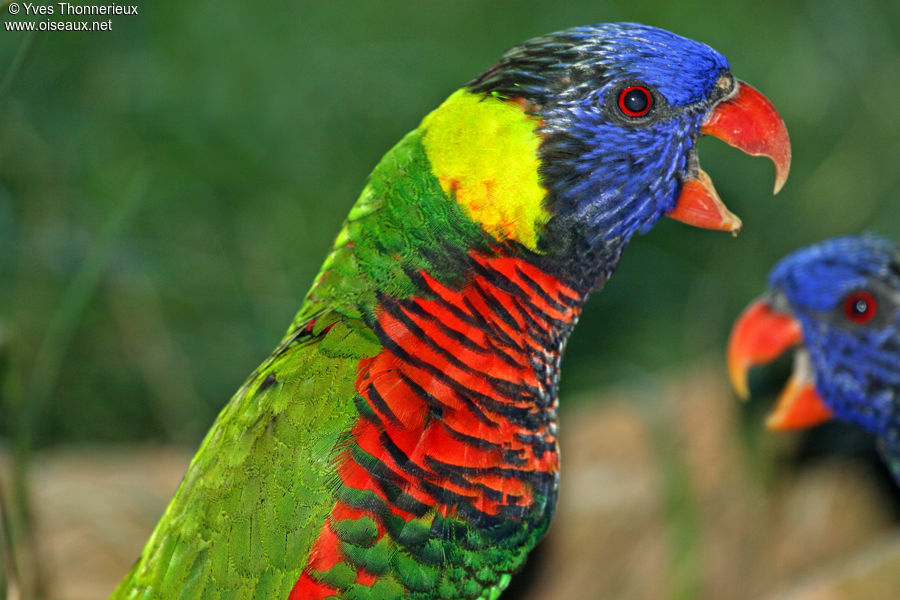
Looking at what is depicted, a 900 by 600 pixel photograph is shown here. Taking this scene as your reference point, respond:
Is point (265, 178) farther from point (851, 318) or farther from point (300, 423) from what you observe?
point (300, 423)

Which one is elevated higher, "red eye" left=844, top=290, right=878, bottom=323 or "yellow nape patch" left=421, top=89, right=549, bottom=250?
"yellow nape patch" left=421, top=89, right=549, bottom=250

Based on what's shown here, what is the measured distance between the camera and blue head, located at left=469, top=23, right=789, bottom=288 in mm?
1264

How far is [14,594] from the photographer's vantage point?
132 cm

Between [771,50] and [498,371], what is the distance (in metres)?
4.19

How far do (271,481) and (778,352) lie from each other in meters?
1.68

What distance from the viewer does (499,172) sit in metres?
1.25

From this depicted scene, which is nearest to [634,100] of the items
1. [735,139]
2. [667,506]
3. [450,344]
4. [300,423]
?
[735,139]

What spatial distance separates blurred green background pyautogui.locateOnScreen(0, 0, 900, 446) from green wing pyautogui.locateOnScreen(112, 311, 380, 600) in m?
1.96

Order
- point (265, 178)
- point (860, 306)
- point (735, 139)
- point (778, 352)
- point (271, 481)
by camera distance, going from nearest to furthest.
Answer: point (271, 481)
point (735, 139)
point (860, 306)
point (778, 352)
point (265, 178)

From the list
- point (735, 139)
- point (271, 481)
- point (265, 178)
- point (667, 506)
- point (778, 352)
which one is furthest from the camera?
point (265, 178)

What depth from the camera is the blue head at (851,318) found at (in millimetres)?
2209

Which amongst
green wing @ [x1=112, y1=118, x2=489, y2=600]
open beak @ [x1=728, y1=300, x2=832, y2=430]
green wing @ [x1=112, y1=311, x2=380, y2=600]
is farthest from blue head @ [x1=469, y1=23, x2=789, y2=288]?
open beak @ [x1=728, y1=300, x2=832, y2=430]

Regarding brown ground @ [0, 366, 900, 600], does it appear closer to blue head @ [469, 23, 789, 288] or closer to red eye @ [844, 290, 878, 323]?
red eye @ [844, 290, 878, 323]

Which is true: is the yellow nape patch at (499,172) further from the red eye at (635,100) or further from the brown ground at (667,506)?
the brown ground at (667,506)
